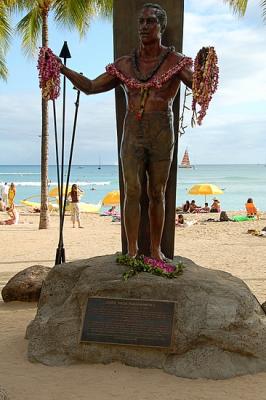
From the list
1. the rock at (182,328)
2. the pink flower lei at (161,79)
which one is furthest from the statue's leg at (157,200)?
the pink flower lei at (161,79)

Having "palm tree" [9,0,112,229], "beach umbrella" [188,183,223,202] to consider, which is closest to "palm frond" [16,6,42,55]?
"palm tree" [9,0,112,229]

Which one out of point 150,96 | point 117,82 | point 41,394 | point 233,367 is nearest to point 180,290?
point 233,367

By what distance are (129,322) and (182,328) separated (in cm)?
43

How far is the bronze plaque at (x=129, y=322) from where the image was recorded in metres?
4.16

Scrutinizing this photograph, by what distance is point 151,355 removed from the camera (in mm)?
A: 4148

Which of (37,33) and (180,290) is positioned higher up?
(37,33)

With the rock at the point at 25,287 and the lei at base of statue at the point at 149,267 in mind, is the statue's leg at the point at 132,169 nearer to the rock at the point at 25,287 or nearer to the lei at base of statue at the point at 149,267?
the lei at base of statue at the point at 149,267

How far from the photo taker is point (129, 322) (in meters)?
4.25

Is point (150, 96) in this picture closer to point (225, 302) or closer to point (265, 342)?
point (225, 302)

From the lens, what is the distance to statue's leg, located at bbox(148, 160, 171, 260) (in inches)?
192

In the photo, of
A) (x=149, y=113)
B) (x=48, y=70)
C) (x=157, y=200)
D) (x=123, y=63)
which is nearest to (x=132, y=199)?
(x=157, y=200)

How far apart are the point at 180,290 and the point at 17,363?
144 cm

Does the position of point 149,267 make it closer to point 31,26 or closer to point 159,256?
point 159,256

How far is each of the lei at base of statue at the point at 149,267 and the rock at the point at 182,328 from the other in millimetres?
67
